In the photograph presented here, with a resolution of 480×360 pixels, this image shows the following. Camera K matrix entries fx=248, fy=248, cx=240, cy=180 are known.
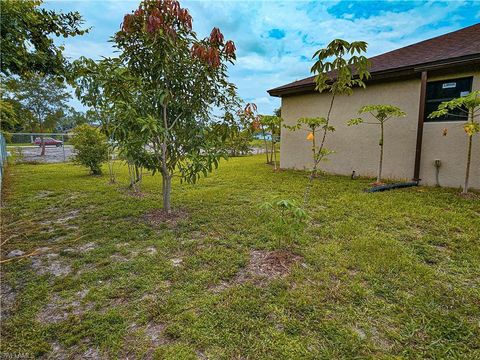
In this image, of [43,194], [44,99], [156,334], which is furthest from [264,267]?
[44,99]

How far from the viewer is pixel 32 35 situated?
4121 mm

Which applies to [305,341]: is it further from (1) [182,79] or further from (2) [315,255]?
(1) [182,79]

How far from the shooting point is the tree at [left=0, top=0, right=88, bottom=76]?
2.93 meters

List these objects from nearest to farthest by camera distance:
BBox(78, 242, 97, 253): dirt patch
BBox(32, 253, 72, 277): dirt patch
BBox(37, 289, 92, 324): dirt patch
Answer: BBox(37, 289, 92, 324): dirt patch, BBox(32, 253, 72, 277): dirt patch, BBox(78, 242, 97, 253): dirt patch

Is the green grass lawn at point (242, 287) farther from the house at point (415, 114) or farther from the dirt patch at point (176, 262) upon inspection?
the house at point (415, 114)

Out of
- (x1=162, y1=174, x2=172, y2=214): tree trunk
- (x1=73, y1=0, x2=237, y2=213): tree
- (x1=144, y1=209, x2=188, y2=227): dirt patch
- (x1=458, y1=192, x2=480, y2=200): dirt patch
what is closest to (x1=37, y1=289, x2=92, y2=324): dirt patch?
(x1=144, y1=209, x2=188, y2=227): dirt patch

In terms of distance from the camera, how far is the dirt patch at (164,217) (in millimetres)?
3653

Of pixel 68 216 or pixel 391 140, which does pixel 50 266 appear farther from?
pixel 391 140

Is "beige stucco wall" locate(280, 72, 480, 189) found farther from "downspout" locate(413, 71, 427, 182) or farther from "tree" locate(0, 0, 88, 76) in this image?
"tree" locate(0, 0, 88, 76)

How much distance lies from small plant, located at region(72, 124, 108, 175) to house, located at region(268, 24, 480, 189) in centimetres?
643

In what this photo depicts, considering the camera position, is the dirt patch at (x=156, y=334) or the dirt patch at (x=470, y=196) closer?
the dirt patch at (x=156, y=334)

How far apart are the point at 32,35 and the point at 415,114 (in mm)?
7863

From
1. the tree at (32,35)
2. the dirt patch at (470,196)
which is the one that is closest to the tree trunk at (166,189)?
the tree at (32,35)

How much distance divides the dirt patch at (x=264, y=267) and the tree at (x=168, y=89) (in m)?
1.58
